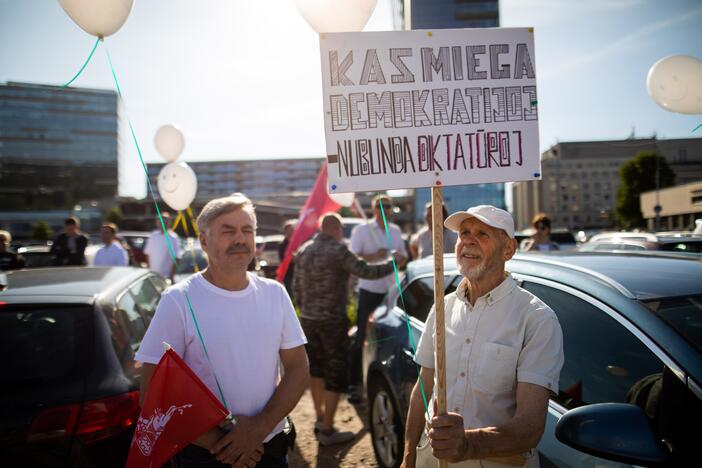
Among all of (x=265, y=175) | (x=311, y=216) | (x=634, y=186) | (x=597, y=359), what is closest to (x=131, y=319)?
(x=597, y=359)

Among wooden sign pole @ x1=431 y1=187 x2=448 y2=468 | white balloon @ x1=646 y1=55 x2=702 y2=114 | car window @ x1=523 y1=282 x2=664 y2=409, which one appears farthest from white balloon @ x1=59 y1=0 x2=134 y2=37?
white balloon @ x1=646 y1=55 x2=702 y2=114

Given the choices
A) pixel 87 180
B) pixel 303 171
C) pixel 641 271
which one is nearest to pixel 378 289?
pixel 641 271

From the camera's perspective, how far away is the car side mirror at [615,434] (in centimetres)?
138

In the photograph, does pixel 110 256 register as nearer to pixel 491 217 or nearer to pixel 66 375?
pixel 66 375

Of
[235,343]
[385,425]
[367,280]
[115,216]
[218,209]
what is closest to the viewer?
[235,343]

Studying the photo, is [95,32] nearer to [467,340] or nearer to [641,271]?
[467,340]

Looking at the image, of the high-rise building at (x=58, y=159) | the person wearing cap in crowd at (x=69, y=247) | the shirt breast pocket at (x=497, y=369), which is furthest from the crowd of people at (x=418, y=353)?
the high-rise building at (x=58, y=159)

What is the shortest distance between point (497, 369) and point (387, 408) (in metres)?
1.86

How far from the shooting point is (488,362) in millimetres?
1782

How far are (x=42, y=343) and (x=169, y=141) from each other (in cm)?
287

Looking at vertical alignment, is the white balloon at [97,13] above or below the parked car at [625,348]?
above

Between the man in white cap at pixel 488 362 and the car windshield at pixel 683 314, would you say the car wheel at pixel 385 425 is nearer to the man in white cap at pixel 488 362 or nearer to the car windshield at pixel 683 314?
the man in white cap at pixel 488 362

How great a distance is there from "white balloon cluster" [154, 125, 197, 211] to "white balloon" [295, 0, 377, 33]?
2.32 metres

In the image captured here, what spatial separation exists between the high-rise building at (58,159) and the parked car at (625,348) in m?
86.3
